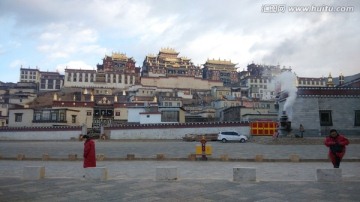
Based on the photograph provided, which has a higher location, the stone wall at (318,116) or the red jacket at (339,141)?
the stone wall at (318,116)

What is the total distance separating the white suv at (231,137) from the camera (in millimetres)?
31750

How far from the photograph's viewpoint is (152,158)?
17.7 meters

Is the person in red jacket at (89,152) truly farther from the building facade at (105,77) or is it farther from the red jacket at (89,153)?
the building facade at (105,77)

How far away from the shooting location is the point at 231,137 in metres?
31.9

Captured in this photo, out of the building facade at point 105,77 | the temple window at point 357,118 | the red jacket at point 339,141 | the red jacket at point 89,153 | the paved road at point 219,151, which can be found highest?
the building facade at point 105,77

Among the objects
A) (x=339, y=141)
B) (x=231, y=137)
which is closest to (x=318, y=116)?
(x=231, y=137)

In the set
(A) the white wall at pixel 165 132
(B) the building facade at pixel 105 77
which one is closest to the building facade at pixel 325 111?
(A) the white wall at pixel 165 132

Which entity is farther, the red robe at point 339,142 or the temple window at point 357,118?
the temple window at point 357,118

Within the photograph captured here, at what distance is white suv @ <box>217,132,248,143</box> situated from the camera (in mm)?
31750

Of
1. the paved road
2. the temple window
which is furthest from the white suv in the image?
the temple window

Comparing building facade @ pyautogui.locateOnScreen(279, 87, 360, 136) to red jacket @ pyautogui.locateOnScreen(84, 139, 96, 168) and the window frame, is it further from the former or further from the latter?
red jacket @ pyautogui.locateOnScreen(84, 139, 96, 168)

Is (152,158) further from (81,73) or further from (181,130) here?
(81,73)

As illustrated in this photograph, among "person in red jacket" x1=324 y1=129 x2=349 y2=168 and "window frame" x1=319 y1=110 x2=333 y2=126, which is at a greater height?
"window frame" x1=319 y1=110 x2=333 y2=126

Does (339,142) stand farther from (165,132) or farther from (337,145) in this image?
(165,132)
